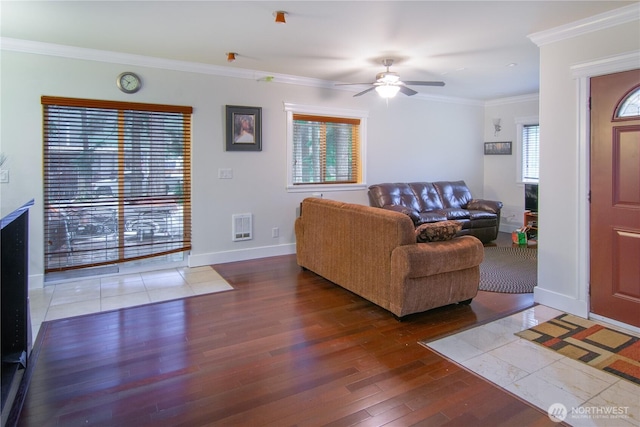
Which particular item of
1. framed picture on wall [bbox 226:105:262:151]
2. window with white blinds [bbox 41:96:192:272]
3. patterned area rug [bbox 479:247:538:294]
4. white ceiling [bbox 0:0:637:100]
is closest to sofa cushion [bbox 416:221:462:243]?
patterned area rug [bbox 479:247:538:294]

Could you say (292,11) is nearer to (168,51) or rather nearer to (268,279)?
(168,51)

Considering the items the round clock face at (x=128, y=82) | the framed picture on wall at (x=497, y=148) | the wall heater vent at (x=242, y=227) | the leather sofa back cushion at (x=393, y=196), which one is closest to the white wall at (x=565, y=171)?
the leather sofa back cushion at (x=393, y=196)

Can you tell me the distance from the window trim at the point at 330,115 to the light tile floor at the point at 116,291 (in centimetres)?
176

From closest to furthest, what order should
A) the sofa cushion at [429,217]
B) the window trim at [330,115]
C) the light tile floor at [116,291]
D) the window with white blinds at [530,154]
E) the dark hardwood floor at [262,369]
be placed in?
the dark hardwood floor at [262,369] < the light tile floor at [116,291] < the window trim at [330,115] < the sofa cushion at [429,217] < the window with white blinds at [530,154]

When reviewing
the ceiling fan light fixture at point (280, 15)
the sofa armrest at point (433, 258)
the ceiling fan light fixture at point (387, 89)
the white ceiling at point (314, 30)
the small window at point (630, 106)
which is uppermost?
the white ceiling at point (314, 30)

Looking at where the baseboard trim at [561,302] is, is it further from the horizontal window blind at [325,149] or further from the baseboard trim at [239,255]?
the horizontal window blind at [325,149]

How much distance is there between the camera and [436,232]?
3.25 meters

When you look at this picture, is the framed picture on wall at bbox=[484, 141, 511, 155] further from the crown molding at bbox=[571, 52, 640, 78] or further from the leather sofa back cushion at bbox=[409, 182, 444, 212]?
the crown molding at bbox=[571, 52, 640, 78]

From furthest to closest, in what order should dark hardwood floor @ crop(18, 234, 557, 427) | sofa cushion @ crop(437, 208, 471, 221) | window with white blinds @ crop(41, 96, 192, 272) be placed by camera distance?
sofa cushion @ crop(437, 208, 471, 221) → window with white blinds @ crop(41, 96, 192, 272) → dark hardwood floor @ crop(18, 234, 557, 427)

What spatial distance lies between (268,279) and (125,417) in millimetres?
2458

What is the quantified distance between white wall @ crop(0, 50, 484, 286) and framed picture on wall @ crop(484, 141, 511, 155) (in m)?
0.17

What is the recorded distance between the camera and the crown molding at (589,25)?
292 cm

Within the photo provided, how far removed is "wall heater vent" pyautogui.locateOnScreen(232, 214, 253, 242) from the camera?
5.19 m

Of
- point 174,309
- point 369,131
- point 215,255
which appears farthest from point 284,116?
point 174,309
